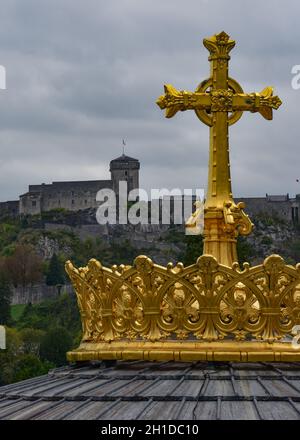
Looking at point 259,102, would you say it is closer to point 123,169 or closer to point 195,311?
point 195,311

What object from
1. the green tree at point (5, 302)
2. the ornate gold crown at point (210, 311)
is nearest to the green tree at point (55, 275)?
the green tree at point (5, 302)

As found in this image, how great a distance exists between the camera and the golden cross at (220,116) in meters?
13.3

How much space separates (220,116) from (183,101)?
40 cm

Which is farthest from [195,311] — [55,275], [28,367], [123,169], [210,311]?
[123,169]

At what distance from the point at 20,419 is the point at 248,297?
287 centimetres

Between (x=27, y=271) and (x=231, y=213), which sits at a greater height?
(x=27, y=271)

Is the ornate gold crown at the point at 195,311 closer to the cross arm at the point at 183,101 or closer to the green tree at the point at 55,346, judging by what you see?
the cross arm at the point at 183,101

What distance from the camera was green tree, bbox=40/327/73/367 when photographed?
112 meters

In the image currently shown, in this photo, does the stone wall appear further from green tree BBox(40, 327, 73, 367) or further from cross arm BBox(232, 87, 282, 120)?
cross arm BBox(232, 87, 282, 120)

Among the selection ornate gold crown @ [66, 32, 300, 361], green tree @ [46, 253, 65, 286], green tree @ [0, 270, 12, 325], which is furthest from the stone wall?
ornate gold crown @ [66, 32, 300, 361]

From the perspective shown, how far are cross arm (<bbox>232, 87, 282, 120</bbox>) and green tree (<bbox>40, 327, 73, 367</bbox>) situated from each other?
319 feet

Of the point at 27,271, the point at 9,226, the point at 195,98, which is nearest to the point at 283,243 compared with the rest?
the point at 27,271

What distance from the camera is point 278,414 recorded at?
980cm

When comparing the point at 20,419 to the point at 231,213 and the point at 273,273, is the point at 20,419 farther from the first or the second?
the point at 231,213
